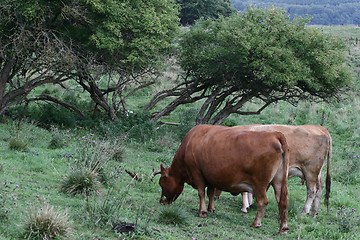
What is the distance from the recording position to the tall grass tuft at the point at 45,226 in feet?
18.0

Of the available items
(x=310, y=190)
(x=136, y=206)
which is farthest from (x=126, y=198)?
(x=310, y=190)

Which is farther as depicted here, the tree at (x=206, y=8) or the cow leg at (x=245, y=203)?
the tree at (x=206, y=8)

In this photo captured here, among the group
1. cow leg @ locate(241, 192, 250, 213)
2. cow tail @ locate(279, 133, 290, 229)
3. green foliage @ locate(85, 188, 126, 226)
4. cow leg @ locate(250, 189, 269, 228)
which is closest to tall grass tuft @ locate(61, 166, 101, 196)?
green foliage @ locate(85, 188, 126, 226)

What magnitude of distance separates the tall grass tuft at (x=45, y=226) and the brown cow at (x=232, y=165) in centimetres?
354

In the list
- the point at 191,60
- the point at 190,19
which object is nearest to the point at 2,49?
the point at 191,60

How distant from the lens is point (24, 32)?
48.6 ft

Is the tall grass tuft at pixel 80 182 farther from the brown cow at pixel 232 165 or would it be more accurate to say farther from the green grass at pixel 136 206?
the brown cow at pixel 232 165

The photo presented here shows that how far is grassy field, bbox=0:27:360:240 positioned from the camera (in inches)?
248

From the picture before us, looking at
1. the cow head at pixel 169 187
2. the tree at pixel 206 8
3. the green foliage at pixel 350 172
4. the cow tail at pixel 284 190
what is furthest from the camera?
the tree at pixel 206 8

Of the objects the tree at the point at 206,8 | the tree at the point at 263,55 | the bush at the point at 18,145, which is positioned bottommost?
the bush at the point at 18,145

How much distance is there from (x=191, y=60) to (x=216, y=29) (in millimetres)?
1726

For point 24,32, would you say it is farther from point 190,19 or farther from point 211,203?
point 190,19

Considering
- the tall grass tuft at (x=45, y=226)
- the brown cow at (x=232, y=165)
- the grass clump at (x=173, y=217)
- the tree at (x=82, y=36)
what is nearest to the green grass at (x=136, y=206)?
the grass clump at (x=173, y=217)

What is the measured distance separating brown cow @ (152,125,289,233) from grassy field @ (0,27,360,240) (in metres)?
0.50
